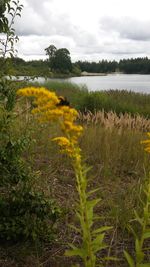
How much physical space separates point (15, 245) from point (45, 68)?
1723mm

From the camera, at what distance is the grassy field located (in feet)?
11.0

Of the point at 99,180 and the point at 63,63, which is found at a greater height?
the point at 63,63

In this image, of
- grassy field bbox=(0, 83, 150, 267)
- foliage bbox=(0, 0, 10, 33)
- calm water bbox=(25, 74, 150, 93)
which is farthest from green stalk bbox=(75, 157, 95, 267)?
calm water bbox=(25, 74, 150, 93)

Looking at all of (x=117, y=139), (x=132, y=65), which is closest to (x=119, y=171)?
(x=117, y=139)

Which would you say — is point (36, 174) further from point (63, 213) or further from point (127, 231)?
point (127, 231)

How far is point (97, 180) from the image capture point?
5.03m

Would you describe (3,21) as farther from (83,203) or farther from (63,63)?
(63,63)

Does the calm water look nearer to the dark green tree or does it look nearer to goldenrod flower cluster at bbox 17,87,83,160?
the dark green tree

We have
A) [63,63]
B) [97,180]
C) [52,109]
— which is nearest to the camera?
[52,109]

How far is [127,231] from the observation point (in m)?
3.72

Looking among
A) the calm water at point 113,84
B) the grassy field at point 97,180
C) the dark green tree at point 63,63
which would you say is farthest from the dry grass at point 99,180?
the dark green tree at point 63,63

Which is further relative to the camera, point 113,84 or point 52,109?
point 113,84

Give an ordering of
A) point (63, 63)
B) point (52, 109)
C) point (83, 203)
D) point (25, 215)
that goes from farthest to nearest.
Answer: point (63, 63) → point (25, 215) → point (83, 203) → point (52, 109)

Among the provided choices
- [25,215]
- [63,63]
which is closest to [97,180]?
[25,215]
